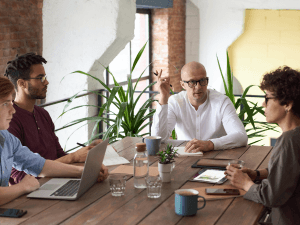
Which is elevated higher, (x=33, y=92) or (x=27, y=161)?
(x=33, y=92)

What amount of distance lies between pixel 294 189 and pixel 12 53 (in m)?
2.88

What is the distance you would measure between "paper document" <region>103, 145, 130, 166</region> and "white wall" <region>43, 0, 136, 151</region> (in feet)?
5.96

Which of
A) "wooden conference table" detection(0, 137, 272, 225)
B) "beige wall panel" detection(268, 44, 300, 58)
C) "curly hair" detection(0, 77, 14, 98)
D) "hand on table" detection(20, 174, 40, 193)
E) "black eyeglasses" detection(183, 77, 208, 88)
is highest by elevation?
"beige wall panel" detection(268, 44, 300, 58)

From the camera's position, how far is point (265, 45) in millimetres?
6336

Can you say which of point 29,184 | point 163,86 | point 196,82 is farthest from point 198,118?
point 29,184

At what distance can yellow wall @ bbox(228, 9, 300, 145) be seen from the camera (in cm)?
612

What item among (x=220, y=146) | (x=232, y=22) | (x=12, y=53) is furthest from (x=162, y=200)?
(x=232, y=22)

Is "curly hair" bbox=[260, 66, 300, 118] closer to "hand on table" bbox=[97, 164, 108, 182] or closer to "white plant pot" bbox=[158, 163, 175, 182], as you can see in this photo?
"white plant pot" bbox=[158, 163, 175, 182]

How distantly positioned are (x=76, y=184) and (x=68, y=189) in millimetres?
65

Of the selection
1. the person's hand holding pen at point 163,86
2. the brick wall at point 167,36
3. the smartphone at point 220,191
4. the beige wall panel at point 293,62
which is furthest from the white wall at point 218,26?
the smartphone at point 220,191

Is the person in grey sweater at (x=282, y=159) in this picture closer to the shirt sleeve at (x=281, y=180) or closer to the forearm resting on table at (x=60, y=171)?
the shirt sleeve at (x=281, y=180)

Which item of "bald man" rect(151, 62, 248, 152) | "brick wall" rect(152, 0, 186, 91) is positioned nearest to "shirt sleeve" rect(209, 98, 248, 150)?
"bald man" rect(151, 62, 248, 152)

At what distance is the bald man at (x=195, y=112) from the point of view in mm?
2764

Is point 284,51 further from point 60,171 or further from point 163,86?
point 60,171
